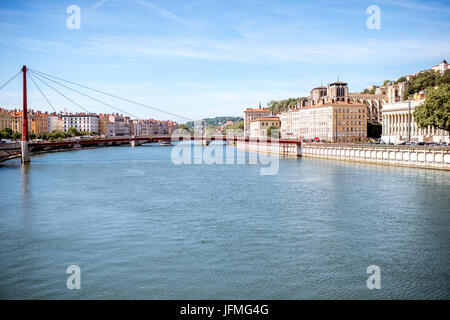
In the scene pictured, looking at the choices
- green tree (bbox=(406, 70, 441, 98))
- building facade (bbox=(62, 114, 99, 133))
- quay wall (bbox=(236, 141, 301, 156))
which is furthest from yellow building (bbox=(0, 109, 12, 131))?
green tree (bbox=(406, 70, 441, 98))

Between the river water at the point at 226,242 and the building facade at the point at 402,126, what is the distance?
26610 mm

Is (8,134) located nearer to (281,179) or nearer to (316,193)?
(281,179)

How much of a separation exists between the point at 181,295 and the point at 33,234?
16.6 feet

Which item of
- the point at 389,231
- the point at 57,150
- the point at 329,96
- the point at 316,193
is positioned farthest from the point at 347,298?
the point at 329,96

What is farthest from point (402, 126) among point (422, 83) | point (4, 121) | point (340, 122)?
point (4, 121)

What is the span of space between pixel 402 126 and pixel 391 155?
60.9 feet

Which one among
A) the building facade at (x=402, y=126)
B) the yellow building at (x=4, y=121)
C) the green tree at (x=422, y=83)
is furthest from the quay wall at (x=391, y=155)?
the yellow building at (x=4, y=121)

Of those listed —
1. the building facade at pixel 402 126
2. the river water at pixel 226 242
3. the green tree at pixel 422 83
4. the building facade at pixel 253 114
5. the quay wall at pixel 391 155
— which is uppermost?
the green tree at pixel 422 83

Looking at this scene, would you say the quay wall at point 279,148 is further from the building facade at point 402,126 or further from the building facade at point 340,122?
the building facade at point 402,126

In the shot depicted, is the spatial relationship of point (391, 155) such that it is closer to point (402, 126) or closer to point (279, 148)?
point (402, 126)

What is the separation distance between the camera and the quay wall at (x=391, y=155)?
2471 centimetres

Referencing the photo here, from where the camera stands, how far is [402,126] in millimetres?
45594

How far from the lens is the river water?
282 inches
